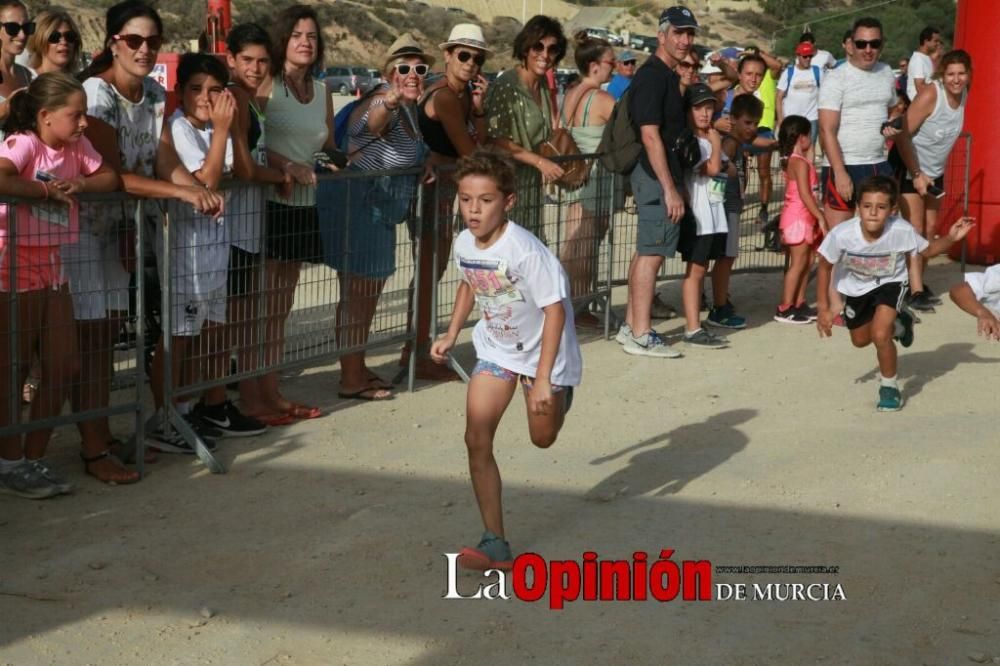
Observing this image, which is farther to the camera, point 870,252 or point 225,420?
point 870,252

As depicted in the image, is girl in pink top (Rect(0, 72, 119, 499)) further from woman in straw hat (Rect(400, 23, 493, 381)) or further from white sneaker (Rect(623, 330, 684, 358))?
white sneaker (Rect(623, 330, 684, 358))

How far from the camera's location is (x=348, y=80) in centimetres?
4600

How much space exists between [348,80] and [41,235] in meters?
40.4

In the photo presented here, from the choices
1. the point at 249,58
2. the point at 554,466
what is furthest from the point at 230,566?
the point at 249,58

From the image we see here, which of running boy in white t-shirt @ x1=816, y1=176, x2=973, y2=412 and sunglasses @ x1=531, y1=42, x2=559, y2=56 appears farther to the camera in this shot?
sunglasses @ x1=531, y1=42, x2=559, y2=56

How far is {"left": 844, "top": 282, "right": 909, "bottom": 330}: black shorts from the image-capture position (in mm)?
8344

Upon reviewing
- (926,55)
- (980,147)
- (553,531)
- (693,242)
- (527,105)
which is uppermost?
(926,55)

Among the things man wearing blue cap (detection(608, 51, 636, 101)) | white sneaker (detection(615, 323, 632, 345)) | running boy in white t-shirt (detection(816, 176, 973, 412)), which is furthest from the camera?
man wearing blue cap (detection(608, 51, 636, 101))

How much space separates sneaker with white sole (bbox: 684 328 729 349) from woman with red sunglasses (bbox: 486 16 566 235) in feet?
4.41

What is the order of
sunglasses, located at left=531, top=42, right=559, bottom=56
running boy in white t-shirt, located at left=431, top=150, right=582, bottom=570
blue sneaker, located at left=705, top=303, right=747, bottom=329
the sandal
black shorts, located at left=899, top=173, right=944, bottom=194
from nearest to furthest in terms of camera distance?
running boy in white t-shirt, located at left=431, top=150, right=582, bottom=570
the sandal
sunglasses, located at left=531, top=42, right=559, bottom=56
blue sneaker, located at left=705, top=303, right=747, bottom=329
black shorts, located at left=899, top=173, right=944, bottom=194

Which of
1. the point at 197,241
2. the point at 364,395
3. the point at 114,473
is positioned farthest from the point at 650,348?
the point at 114,473

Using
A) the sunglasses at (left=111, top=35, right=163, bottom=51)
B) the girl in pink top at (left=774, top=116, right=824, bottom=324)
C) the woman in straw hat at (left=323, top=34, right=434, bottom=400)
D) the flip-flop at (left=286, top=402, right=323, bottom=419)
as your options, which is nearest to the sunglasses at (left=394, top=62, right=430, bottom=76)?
the woman in straw hat at (left=323, top=34, right=434, bottom=400)

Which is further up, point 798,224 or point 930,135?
point 930,135

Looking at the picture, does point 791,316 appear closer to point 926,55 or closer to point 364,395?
point 364,395
